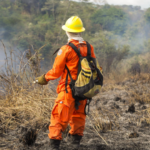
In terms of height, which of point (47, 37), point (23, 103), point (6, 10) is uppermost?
point (6, 10)

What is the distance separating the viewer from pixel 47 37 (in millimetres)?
17719

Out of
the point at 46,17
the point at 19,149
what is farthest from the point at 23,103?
the point at 46,17

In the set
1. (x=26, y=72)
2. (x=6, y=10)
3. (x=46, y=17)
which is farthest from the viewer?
(x=46, y=17)

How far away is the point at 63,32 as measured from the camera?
18750 mm

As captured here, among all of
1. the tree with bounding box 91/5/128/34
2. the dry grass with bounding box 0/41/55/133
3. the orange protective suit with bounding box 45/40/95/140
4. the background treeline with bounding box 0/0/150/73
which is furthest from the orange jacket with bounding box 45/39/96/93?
the tree with bounding box 91/5/128/34

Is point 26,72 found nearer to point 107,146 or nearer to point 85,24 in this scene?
point 107,146

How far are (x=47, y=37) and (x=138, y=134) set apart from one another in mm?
15429

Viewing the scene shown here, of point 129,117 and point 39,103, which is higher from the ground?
point 39,103

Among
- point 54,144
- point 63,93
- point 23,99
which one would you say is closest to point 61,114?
point 63,93

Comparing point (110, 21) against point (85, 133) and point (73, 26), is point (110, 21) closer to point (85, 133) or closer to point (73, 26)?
point (85, 133)

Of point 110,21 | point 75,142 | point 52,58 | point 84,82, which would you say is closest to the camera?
point 84,82

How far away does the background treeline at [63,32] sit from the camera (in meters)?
15.9

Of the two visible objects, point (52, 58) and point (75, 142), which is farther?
point (52, 58)

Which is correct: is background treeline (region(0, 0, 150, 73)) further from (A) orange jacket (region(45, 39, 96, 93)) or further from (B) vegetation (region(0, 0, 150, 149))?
(A) orange jacket (region(45, 39, 96, 93))
